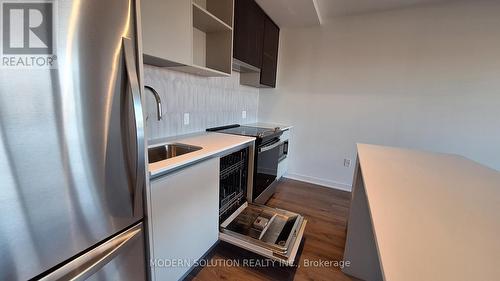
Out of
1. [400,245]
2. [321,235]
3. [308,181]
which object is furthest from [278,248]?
[308,181]

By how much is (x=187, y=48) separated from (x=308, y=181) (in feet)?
8.80

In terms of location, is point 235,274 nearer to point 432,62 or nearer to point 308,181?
point 308,181

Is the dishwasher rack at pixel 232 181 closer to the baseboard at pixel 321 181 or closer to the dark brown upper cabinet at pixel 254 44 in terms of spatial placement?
the dark brown upper cabinet at pixel 254 44

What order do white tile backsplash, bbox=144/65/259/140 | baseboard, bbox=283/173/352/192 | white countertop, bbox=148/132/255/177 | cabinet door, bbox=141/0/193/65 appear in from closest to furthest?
1. white countertop, bbox=148/132/255/177
2. cabinet door, bbox=141/0/193/65
3. white tile backsplash, bbox=144/65/259/140
4. baseboard, bbox=283/173/352/192

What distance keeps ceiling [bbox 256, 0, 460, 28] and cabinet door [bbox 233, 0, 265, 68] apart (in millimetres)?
139

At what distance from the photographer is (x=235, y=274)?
152cm

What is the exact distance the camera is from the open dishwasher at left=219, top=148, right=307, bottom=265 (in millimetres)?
1529

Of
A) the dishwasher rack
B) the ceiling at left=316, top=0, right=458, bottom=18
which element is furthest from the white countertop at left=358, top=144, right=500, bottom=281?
the ceiling at left=316, top=0, right=458, bottom=18

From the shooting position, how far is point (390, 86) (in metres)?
2.69

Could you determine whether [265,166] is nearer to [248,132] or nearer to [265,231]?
[248,132]

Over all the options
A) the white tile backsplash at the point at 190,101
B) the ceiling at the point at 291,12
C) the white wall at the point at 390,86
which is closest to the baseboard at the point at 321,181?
the white wall at the point at 390,86

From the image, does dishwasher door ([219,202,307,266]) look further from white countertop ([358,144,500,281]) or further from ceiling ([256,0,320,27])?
ceiling ([256,0,320,27])

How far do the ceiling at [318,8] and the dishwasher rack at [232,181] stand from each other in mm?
1705

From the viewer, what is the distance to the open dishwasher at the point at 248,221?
1.53 m
